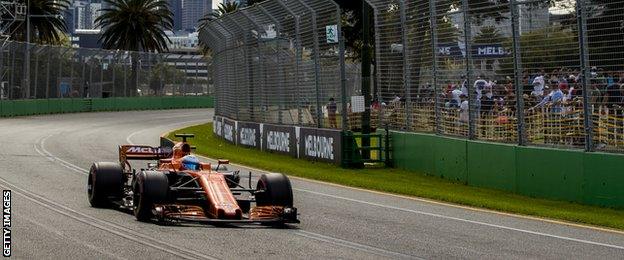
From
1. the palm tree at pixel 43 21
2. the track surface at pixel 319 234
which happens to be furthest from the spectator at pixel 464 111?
the palm tree at pixel 43 21

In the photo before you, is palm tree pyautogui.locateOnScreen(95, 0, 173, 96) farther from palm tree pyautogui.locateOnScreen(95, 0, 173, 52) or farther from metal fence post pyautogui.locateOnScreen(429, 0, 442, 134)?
metal fence post pyautogui.locateOnScreen(429, 0, 442, 134)

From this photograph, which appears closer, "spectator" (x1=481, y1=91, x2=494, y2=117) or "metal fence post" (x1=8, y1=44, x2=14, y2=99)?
"spectator" (x1=481, y1=91, x2=494, y2=117)

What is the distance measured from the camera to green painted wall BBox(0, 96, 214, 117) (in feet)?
179

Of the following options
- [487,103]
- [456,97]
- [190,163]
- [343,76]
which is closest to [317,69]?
[343,76]

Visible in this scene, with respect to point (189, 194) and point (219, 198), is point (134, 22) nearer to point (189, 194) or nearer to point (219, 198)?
point (189, 194)

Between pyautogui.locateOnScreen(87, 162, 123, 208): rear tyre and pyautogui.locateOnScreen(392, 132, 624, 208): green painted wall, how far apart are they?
685cm

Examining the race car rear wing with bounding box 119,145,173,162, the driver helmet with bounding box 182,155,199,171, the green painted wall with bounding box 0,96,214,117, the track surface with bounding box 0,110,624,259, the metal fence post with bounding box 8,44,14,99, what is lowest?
the track surface with bounding box 0,110,624,259

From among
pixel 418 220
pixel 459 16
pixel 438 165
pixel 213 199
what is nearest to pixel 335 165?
pixel 438 165

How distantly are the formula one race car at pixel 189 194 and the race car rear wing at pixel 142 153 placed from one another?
87 cm

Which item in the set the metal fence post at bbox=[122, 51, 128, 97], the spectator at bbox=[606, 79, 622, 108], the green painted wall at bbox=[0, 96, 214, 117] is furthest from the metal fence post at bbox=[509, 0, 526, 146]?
the metal fence post at bbox=[122, 51, 128, 97]

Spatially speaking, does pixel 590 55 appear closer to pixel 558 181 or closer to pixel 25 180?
pixel 558 181

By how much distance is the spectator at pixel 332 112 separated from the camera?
25.7 metres

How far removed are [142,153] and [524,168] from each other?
6374 millimetres

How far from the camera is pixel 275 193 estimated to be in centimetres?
1322
